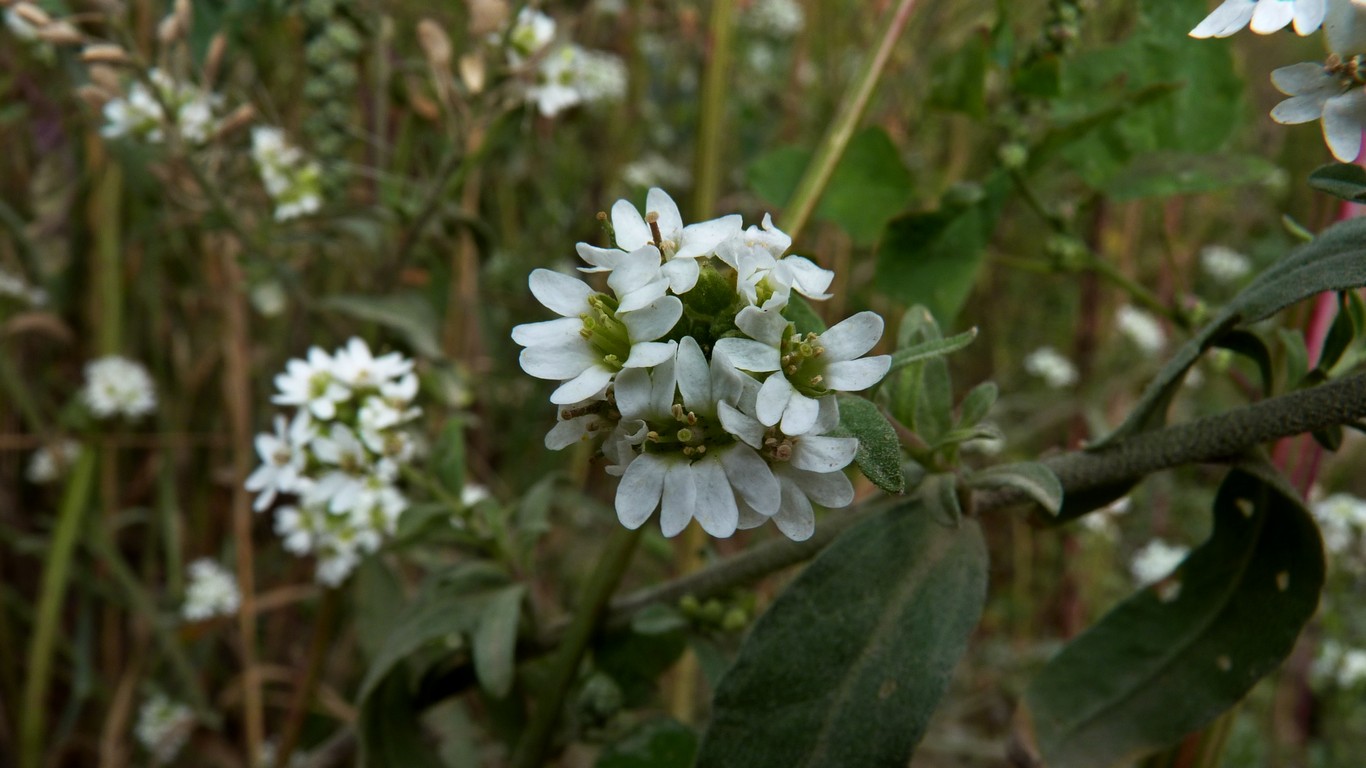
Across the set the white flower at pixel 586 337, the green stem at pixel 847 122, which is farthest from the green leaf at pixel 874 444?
the green stem at pixel 847 122

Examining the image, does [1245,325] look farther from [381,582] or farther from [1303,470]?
[381,582]

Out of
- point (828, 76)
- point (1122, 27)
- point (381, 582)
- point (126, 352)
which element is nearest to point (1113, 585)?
point (1122, 27)

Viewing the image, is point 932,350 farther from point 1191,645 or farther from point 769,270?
point 1191,645

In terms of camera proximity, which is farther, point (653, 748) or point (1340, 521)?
point (1340, 521)

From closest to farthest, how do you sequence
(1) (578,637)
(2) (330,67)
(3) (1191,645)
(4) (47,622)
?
(3) (1191,645)
(1) (578,637)
(2) (330,67)
(4) (47,622)

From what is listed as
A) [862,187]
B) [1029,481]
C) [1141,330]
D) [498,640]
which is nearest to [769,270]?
[1029,481]

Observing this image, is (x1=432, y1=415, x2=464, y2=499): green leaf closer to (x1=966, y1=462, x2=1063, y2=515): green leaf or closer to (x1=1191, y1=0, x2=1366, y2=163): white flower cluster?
(x1=966, y1=462, x2=1063, y2=515): green leaf
